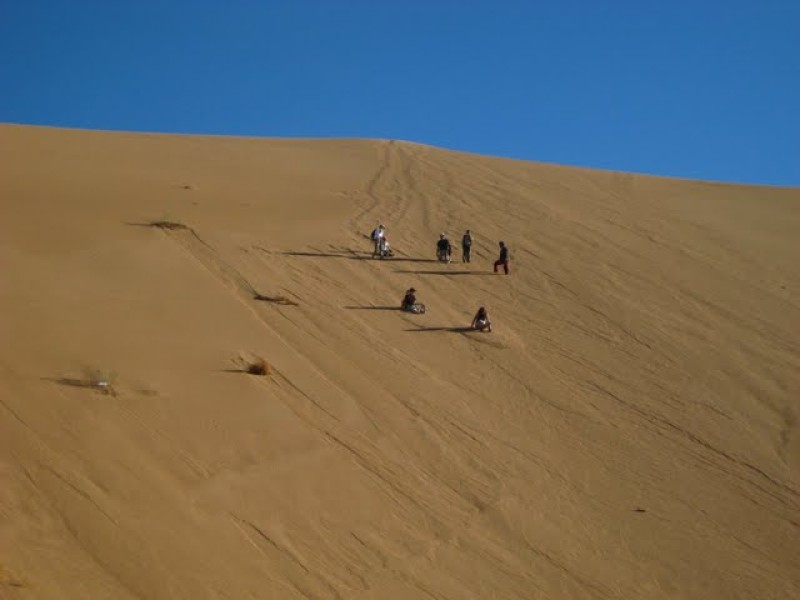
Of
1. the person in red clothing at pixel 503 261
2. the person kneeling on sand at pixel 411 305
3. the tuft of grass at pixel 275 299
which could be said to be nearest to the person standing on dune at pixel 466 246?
the person in red clothing at pixel 503 261

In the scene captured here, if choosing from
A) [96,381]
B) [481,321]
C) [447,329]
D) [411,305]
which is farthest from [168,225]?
[96,381]

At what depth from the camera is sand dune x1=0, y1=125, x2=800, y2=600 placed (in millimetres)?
9930

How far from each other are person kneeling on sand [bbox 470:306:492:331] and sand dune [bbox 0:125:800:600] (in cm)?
34

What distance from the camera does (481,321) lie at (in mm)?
18000

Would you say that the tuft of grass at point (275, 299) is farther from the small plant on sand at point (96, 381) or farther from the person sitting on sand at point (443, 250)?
the person sitting on sand at point (443, 250)

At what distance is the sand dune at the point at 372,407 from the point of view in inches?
391

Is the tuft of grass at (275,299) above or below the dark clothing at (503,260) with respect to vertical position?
below

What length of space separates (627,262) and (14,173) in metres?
15.1

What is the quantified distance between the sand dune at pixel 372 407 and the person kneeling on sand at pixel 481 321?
0.34 meters

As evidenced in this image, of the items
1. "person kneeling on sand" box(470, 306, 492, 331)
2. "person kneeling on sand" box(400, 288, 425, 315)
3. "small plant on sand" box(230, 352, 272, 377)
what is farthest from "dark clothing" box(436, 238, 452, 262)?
"small plant on sand" box(230, 352, 272, 377)

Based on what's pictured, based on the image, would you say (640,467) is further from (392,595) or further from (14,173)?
(14,173)

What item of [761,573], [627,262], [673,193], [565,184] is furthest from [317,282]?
[673,193]

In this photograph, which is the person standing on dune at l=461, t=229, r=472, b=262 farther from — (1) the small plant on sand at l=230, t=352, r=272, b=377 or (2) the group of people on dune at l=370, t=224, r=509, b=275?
(1) the small plant on sand at l=230, t=352, r=272, b=377

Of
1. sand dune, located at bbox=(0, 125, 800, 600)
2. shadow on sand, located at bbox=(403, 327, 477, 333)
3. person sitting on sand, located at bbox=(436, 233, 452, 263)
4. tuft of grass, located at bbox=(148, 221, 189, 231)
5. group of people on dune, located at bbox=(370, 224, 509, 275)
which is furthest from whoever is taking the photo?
person sitting on sand, located at bbox=(436, 233, 452, 263)
